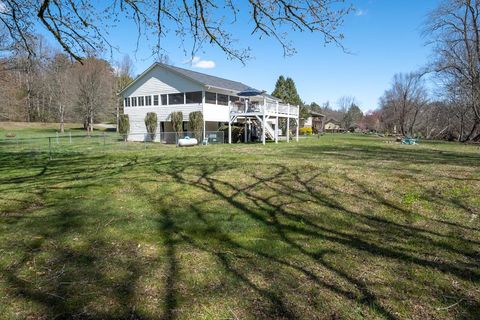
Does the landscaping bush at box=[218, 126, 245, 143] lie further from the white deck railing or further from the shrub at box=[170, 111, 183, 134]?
the shrub at box=[170, 111, 183, 134]

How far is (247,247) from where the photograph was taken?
13.6ft

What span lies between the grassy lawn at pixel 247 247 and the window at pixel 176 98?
731 inches

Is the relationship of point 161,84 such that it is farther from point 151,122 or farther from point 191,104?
point 191,104

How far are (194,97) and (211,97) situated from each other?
1419mm

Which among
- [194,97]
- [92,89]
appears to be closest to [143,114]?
[194,97]

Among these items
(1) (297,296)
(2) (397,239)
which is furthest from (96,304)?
(2) (397,239)

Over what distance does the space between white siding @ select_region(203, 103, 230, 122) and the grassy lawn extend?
56.9 ft

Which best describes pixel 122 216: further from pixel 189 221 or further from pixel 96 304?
pixel 96 304

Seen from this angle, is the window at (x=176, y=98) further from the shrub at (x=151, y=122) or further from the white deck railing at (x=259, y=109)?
the white deck railing at (x=259, y=109)

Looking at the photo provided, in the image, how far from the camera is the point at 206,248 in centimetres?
411

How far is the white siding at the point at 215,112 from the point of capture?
Result: 2452cm

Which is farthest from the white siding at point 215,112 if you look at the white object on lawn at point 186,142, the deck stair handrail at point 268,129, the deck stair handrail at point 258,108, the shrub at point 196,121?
the white object on lawn at point 186,142

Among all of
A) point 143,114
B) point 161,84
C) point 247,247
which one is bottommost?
point 247,247

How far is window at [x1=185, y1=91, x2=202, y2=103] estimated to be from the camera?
24.5 meters
